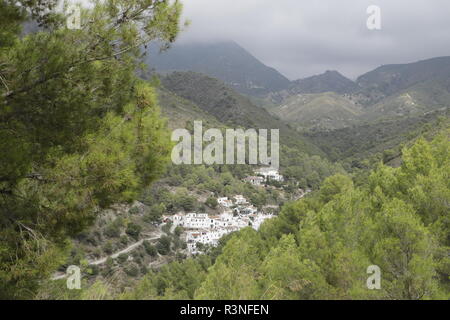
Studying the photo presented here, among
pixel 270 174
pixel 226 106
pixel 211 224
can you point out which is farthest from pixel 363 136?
pixel 211 224

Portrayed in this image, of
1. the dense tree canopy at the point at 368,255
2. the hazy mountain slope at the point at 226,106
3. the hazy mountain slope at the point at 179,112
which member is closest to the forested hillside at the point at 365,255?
the dense tree canopy at the point at 368,255

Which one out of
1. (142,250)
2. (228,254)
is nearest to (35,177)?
(228,254)

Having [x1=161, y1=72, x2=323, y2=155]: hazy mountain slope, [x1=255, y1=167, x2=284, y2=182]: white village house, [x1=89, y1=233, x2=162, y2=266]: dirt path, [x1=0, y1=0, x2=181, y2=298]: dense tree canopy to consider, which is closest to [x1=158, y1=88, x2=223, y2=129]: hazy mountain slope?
[x1=161, y1=72, x2=323, y2=155]: hazy mountain slope

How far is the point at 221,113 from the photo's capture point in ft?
381

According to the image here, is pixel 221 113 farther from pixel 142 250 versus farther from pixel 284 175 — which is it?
pixel 142 250

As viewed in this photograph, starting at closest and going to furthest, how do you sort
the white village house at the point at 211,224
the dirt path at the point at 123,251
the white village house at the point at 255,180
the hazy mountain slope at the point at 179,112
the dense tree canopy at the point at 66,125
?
the dense tree canopy at the point at 66,125, the dirt path at the point at 123,251, the white village house at the point at 211,224, the white village house at the point at 255,180, the hazy mountain slope at the point at 179,112

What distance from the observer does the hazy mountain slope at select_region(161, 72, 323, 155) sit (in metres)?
106

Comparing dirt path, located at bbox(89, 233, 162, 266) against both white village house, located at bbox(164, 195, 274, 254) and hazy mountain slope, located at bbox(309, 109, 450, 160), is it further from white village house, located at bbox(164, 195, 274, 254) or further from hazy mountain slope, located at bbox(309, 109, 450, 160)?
hazy mountain slope, located at bbox(309, 109, 450, 160)

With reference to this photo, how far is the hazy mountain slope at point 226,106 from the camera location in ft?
347

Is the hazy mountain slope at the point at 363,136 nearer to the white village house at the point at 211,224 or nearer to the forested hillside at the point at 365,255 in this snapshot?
the white village house at the point at 211,224

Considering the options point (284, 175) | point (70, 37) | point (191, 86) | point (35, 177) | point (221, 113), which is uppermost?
point (191, 86)
